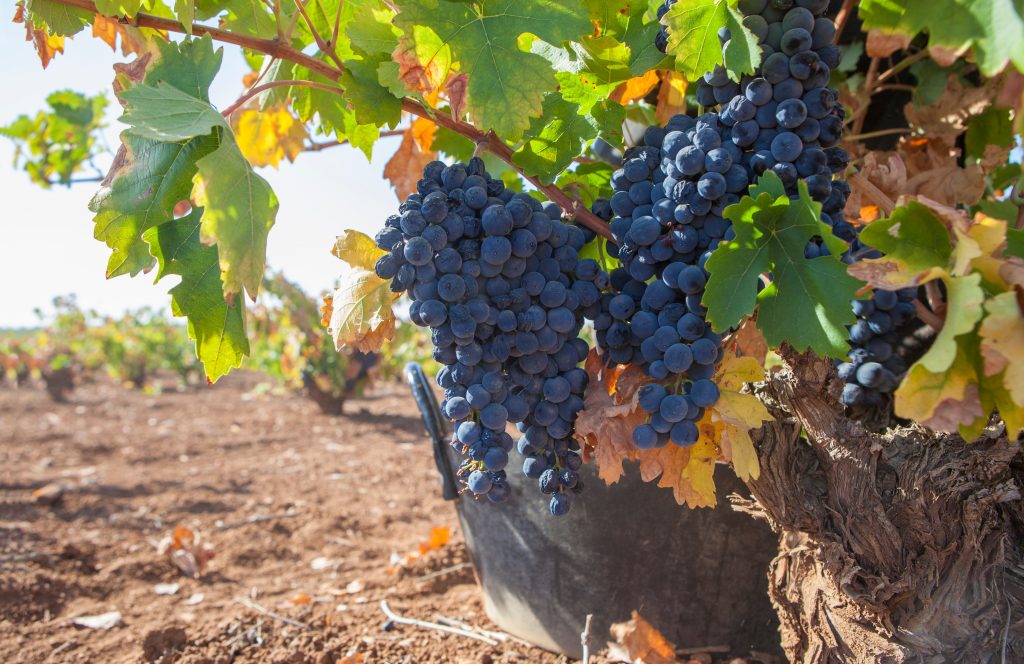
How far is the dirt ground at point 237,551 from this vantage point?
2100 millimetres

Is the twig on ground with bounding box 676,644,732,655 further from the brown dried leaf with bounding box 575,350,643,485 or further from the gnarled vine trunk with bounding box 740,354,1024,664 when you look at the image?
the brown dried leaf with bounding box 575,350,643,485

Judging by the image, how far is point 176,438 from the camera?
733 cm

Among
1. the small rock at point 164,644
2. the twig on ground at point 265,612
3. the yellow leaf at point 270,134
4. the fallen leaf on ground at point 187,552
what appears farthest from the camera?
the fallen leaf on ground at point 187,552

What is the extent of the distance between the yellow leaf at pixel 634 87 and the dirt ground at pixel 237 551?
1.47 m

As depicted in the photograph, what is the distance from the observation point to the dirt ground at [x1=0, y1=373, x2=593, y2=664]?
2.10 m

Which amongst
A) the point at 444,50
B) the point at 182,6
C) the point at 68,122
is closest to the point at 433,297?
the point at 444,50

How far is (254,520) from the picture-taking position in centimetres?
385

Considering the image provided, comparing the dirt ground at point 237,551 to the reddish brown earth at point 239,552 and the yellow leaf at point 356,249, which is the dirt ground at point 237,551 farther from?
the yellow leaf at point 356,249

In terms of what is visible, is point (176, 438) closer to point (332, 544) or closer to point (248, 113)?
point (332, 544)

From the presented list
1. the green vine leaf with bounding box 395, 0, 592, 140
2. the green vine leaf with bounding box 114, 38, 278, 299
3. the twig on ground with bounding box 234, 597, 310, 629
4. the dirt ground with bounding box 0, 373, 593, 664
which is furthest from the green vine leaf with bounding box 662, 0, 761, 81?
the twig on ground with bounding box 234, 597, 310, 629

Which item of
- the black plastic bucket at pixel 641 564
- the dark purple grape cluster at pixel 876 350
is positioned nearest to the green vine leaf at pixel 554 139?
the dark purple grape cluster at pixel 876 350

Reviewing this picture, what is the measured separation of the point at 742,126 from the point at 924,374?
491mm

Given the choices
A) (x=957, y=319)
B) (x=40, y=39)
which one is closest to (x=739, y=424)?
(x=957, y=319)

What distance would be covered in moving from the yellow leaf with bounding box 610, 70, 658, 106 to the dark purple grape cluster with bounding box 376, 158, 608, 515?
0.35m
